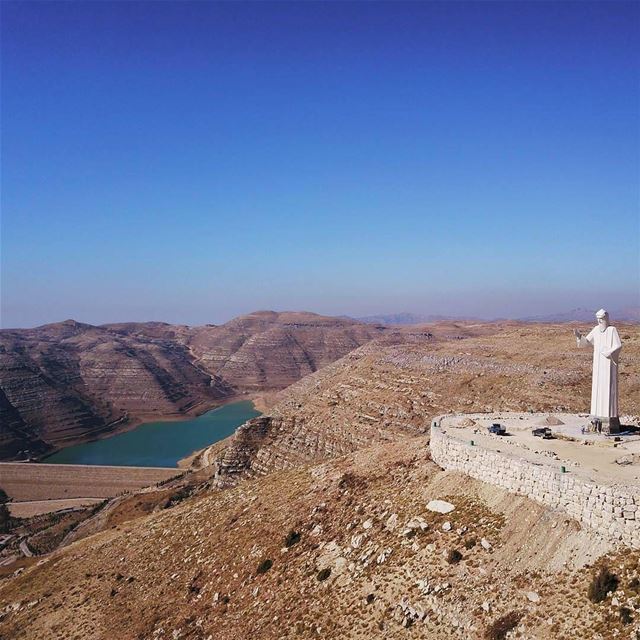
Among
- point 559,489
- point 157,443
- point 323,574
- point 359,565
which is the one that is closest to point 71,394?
point 157,443

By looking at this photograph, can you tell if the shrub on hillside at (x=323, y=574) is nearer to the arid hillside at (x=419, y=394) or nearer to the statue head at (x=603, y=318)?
the statue head at (x=603, y=318)

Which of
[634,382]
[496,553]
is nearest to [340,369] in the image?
[634,382]

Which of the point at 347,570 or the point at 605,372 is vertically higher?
the point at 605,372

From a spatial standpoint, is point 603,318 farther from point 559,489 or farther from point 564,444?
point 559,489

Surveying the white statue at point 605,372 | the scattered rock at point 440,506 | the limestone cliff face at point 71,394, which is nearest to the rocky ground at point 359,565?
the scattered rock at point 440,506

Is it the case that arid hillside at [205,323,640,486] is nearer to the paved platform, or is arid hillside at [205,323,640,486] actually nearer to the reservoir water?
the paved platform

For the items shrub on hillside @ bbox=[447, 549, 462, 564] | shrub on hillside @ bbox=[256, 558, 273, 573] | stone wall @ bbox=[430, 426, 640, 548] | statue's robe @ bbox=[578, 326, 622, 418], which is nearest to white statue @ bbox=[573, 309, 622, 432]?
statue's robe @ bbox=[578, 326, 622, 418]

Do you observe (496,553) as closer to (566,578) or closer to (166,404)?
(566,578)
